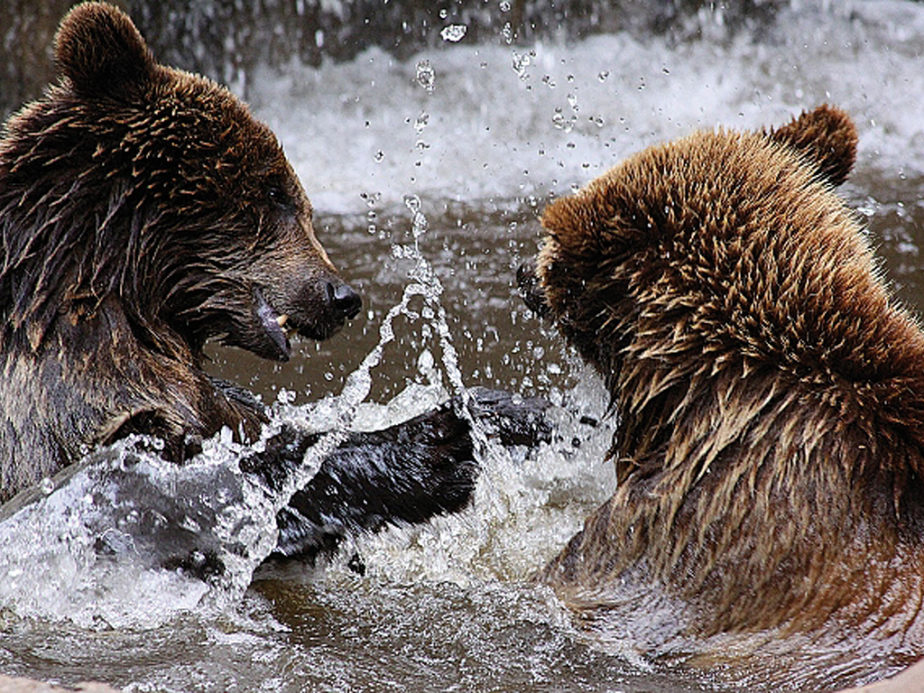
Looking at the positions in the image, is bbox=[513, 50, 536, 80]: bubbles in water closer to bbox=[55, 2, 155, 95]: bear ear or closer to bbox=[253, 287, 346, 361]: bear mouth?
bbox=[253, 287, 346, 361]: bear mouth

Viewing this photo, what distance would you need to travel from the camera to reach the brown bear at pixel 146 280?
4711 millimetres

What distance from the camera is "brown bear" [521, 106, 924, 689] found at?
144 inches

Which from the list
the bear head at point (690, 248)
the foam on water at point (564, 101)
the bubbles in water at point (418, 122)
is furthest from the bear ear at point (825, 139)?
the bubbles in water at point (418, 122)

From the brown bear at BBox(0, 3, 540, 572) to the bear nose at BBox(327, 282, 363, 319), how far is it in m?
0.13

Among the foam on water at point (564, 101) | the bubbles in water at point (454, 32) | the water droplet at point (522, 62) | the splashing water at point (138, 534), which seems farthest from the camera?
the water droplet at point (522, 62)

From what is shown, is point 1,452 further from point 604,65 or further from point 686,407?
point 604,65

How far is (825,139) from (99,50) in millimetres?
2600

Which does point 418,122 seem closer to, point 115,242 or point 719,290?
point 115,242

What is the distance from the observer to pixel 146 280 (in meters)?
4.95

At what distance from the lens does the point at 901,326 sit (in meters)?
3.88

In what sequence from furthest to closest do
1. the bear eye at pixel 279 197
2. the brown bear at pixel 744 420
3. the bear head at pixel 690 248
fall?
1. the bear eye at pixel 279 197
2. the bear head at pixel 690 248
3. the brown bear at pixel 744 420

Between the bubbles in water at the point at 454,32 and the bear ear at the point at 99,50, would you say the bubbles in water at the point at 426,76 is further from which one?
the bear ear at the point at 99,50

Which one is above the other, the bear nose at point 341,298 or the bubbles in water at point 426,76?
the bear nose at point 341,298

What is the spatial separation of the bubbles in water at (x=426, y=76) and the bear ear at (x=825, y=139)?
29.4ft
